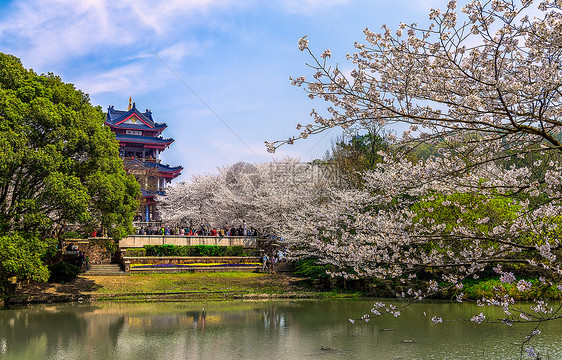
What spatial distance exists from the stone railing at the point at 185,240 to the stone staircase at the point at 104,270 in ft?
7.34

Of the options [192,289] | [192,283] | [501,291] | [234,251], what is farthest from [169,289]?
[501,291]

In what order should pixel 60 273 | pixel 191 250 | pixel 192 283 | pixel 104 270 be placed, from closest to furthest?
pixel 60 273
pixel 192 283
pixel 104 270
pixel 191 250

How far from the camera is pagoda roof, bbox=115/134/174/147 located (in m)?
50.6

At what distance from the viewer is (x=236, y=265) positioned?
26.9 m

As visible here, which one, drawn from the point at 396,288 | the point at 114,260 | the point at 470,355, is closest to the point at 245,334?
the point at 470,355

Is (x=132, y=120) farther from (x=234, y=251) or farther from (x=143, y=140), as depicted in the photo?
(x=234, y=251)

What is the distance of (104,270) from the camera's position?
2441 centimetres

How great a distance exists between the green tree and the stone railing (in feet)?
27.7

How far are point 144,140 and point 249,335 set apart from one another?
140 feet

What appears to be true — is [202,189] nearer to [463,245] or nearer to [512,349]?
[463,245]

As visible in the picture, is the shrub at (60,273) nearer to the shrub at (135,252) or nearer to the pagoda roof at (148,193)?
the shrub at (135,252)

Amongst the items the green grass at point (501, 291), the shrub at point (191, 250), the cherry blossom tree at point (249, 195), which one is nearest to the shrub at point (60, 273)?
the shrub at point (191, 250)

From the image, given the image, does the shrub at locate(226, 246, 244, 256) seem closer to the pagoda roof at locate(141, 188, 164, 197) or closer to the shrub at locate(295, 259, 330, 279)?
the shrub at locate(295, 259, 330, 279)

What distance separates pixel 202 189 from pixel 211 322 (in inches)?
1146
